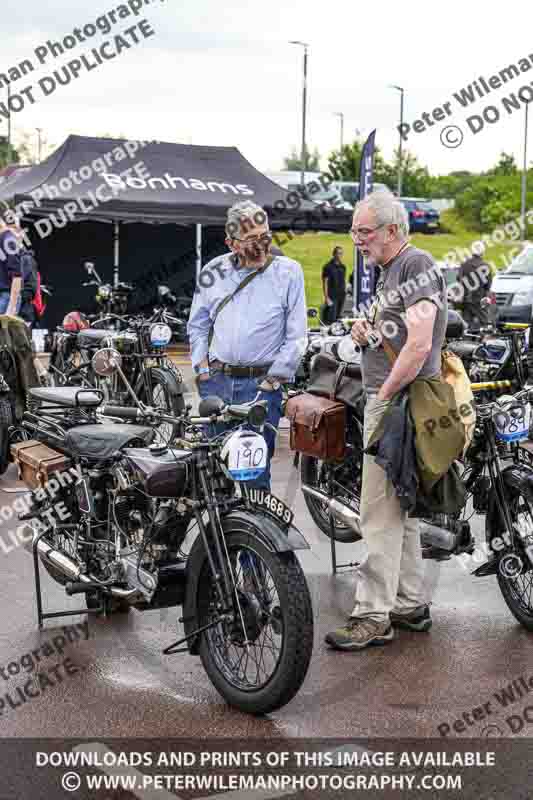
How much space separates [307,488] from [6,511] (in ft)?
7.65

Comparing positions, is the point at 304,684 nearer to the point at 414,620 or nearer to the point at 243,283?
the point at 414,620

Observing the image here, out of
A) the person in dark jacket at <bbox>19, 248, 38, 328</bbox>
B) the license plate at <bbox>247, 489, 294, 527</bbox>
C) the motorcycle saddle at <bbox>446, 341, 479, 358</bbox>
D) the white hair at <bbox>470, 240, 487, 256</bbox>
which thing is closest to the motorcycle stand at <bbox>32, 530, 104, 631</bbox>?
the license plate at <bbox>247, 489, 294, 527</bbox>

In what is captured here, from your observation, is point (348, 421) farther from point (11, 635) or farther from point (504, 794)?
point (504, 794)

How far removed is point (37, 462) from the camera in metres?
4.89

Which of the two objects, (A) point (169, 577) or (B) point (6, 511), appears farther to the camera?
(B) point (6, 511)

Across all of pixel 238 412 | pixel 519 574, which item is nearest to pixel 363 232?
A: pixel 238 412

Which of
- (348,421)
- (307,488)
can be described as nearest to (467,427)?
(348,421)

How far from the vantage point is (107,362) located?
5.90m

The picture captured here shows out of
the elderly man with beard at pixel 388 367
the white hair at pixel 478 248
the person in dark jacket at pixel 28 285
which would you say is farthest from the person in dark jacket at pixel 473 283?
the elderly man with beard at pixel 388 367

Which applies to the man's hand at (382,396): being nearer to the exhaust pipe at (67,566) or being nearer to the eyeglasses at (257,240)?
the eyeglasses at (257,240)

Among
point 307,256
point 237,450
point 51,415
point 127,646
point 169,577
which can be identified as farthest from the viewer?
point 307,256

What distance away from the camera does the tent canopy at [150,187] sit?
55.9 ft

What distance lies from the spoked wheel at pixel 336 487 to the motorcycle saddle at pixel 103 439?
143 centimetres

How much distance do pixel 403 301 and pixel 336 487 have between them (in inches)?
68.3
